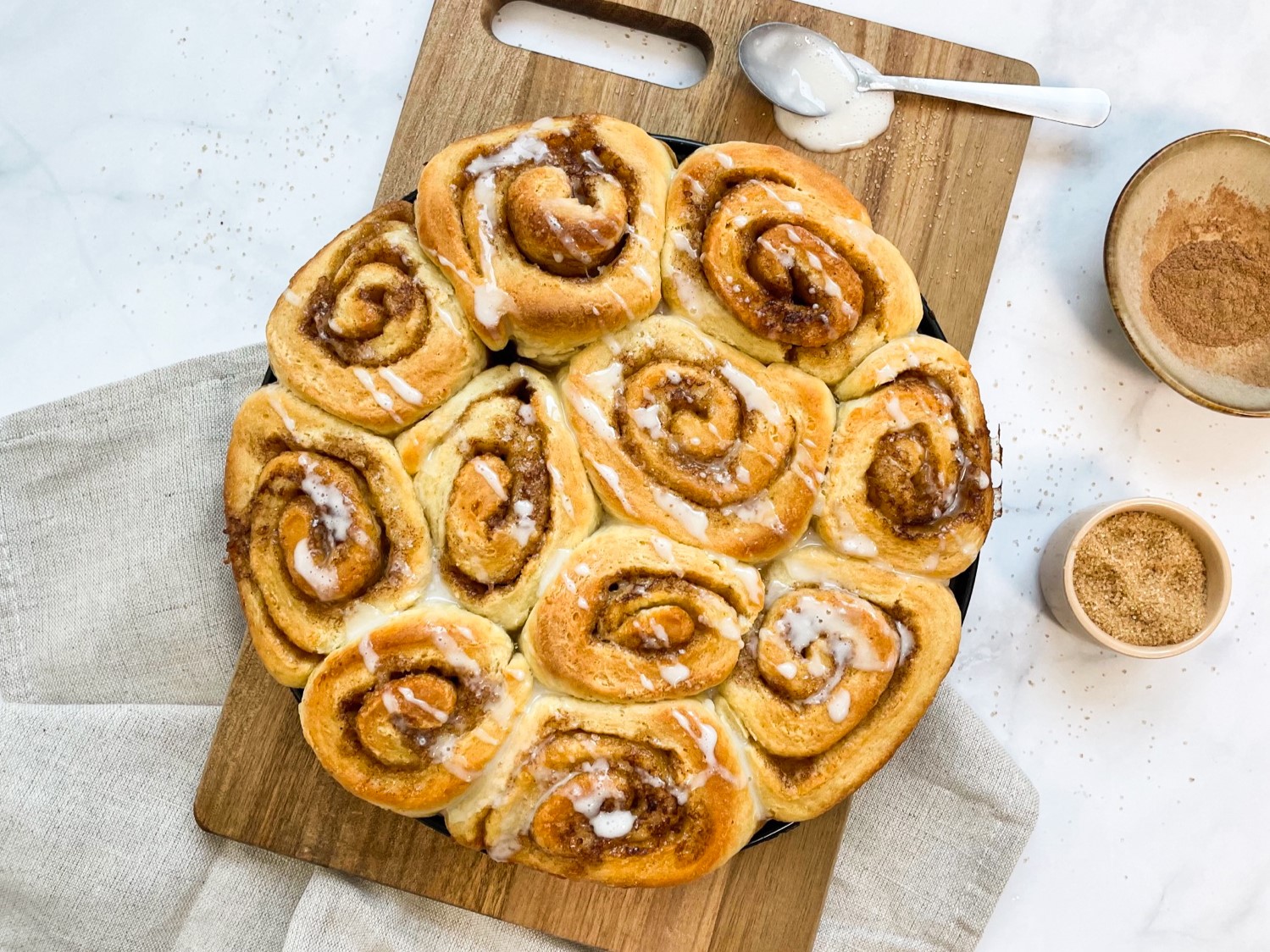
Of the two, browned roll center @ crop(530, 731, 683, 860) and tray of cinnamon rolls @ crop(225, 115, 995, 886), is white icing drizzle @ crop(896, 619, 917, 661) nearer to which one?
tray of cinnamon rolls @ crop(225, 115, 995, 886)

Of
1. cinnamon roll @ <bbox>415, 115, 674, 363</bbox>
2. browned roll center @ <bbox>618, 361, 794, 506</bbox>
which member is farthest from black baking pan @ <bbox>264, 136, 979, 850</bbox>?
browned roll center @ <bbox>618, 361, 794, 506</bbox>

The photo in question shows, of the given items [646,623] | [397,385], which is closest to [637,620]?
[646,623]

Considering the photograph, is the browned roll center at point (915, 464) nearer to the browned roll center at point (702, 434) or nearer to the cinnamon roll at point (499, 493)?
the browned roll center at point (702, 434)

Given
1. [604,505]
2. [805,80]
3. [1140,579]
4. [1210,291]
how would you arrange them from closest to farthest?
[604,505]
[805,80]
[1140,579]
[1210,291]

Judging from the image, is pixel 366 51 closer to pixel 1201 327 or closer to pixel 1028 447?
pixel 1028 447

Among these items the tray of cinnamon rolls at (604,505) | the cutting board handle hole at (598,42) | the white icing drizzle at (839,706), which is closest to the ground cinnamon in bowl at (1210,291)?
the tray of cinnamon rolls at (604,505)

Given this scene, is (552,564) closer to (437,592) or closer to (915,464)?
(437,592)

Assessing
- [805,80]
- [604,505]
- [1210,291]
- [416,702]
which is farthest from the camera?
[1210,291]
